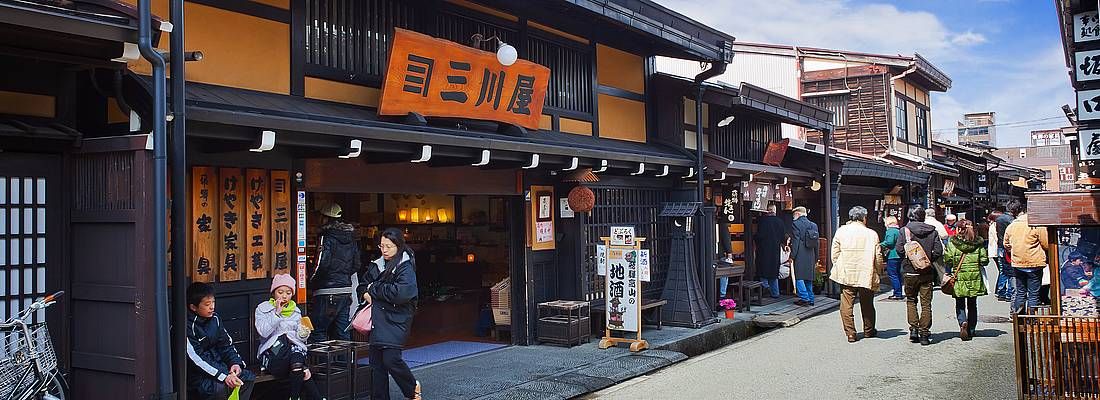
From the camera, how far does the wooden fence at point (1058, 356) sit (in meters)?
7.27

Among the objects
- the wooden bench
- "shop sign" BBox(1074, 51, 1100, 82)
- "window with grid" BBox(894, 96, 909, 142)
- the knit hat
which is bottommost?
the wooden bench

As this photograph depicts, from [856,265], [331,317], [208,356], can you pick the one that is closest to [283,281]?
[208,356]

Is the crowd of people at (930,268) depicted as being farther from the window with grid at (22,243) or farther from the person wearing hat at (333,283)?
the window with grid at (22,243)

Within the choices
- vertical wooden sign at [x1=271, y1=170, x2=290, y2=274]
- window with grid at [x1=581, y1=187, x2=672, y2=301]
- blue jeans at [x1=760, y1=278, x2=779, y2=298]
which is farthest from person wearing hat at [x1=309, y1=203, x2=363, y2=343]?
blue jeans at [x1=760, y1=278, x2=779, y2=298]

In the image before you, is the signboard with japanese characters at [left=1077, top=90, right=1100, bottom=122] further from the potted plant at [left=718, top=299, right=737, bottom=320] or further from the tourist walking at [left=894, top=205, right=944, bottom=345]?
the potted plant at [left=718, top=299, right=737, bottom=320]

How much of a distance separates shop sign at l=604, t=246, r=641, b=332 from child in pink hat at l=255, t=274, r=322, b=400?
5.43 metres

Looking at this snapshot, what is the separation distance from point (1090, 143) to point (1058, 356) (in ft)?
6.78

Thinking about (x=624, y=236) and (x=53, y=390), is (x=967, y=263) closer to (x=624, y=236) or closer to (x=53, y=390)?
(x=624, y=236)

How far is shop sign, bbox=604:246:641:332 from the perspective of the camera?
1178 centimetres

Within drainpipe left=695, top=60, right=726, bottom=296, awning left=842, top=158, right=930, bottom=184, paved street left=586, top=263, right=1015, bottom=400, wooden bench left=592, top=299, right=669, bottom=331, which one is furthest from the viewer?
awning left=842, top=158, right=930, bottom=184

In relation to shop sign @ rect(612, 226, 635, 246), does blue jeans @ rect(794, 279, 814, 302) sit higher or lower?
lower

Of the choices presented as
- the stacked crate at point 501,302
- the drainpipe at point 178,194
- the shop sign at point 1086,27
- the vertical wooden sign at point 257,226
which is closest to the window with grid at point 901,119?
the stacked crate at point 501,302

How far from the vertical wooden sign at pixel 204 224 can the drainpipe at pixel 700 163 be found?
8.42 meters

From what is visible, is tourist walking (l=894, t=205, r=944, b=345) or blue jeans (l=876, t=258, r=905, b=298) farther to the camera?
blue jeans (l=876, t=258, r=905, b=298)
